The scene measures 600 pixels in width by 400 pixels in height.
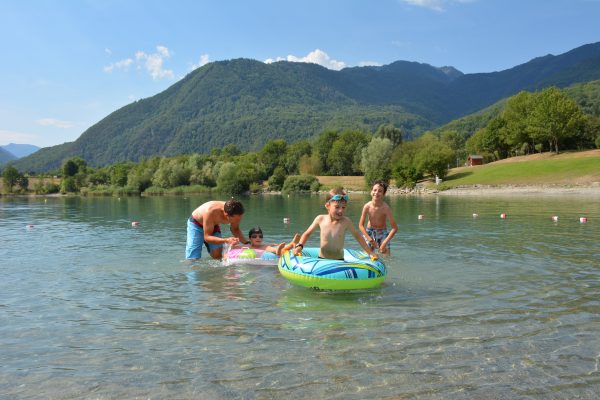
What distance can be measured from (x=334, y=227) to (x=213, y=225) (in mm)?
3962

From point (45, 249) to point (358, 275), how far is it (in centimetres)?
1364

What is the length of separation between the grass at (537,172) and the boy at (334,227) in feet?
194

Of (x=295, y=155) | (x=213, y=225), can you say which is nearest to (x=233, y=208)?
(x=213, y=225)

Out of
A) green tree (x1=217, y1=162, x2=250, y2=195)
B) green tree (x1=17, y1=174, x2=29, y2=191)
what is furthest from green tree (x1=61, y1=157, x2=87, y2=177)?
green tree (x1=217, y1=162, x2=250, y2=195)

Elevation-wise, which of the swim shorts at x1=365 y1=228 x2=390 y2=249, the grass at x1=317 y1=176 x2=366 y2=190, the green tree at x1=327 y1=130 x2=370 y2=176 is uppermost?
the green tree at x1=327 y1=130 x2=370 y2=176

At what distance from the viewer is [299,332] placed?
6941mm

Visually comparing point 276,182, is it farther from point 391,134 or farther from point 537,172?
point 537,172

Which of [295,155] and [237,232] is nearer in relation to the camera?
[237,232]

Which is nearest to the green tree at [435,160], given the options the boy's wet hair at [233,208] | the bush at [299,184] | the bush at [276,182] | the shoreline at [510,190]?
the shoreline at [510,190]

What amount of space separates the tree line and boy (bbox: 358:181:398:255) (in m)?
65.6

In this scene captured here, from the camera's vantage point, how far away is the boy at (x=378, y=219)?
40.5ft

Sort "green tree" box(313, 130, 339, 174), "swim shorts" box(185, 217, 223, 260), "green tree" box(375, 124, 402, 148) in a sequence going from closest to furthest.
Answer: "swim shorts" box(185, 217, 223, 260) → "green tree" box(375, 124, 402, 148) → "green tree" box(313, 130, 339, 174)

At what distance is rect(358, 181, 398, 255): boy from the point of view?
12358 mm

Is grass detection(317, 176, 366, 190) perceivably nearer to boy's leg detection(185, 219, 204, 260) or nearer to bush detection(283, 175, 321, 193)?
bush detection(283, 175, 321, 193)
